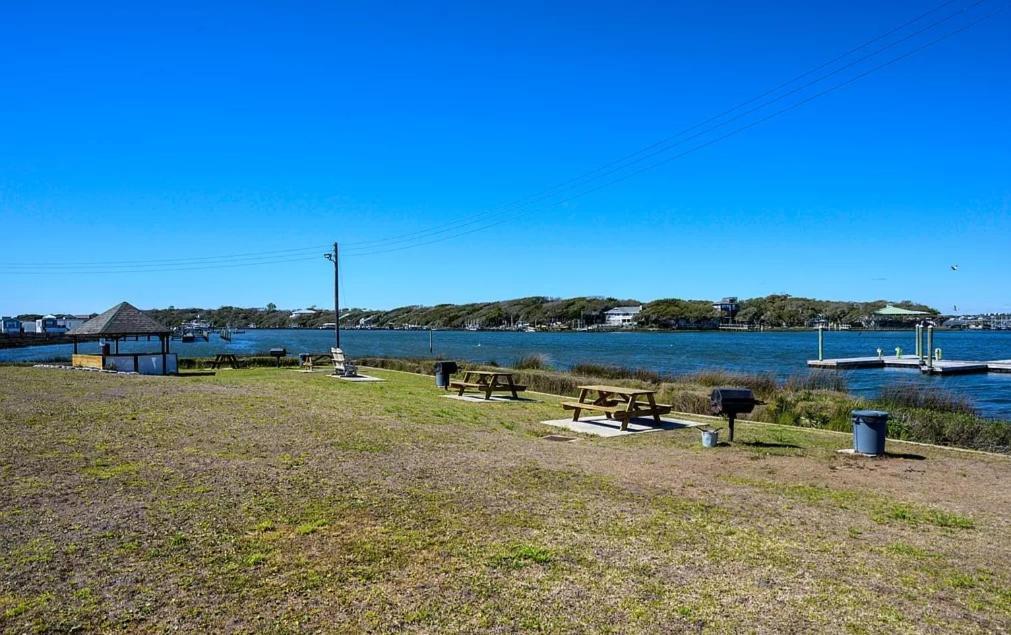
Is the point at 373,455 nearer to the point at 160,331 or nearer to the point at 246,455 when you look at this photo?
the point at 246,455

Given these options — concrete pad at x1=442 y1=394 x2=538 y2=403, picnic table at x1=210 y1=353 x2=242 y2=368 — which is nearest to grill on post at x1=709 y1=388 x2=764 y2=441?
concrete pad at x1=442 y1=394 x2=538 y2=403

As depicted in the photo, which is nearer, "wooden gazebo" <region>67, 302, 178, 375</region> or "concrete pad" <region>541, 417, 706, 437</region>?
"concrete pad" <region>541, 417, 706, 437</region>

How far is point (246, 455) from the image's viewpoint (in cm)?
851

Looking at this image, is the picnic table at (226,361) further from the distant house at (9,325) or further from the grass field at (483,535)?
the distant house at (9,325)

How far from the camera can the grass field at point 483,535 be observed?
4.04 meters

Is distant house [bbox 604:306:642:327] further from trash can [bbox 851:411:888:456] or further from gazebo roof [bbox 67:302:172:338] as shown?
trash can [bbox 851:411:888:456]

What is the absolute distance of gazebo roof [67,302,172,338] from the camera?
27875 mm

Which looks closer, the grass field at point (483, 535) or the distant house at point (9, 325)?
the grass field at point (483, 535)

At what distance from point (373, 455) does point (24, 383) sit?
15.2 m

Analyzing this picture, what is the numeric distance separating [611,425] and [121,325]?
23.0 m

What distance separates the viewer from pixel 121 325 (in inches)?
1112

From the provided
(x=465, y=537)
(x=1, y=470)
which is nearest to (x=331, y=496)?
(x=465, y=537)

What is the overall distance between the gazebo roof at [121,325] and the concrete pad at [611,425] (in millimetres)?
20096

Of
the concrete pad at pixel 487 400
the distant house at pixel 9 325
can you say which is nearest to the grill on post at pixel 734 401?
the concrete pad at pixel 487 400
